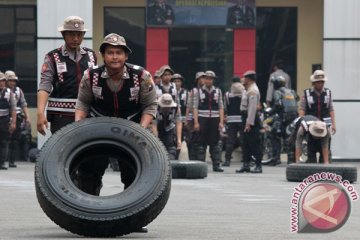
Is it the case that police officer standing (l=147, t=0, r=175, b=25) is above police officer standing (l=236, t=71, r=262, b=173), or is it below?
above

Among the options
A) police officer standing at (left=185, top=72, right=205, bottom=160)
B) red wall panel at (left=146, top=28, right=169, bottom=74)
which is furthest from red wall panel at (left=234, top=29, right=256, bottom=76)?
police officer standing at (left=185, top=72, right=205, bottom=160)

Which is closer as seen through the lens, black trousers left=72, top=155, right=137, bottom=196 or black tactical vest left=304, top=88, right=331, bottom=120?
black trousers left=72, top=155, right=137, bottom=196

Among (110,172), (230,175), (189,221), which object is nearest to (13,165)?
(110,172)

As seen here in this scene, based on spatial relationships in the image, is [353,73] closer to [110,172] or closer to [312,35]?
[312,35]

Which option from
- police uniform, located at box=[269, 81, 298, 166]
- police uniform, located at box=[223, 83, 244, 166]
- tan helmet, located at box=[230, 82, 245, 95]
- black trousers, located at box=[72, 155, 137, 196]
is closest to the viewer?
black trousers, located at box=[72, 155, 137, 196]

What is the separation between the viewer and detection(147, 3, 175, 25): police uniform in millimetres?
30281

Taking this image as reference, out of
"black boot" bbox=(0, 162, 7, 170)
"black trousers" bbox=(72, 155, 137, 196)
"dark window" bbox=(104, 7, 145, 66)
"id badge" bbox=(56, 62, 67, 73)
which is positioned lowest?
"black boot" bbox=(0, 162, 7, 170)

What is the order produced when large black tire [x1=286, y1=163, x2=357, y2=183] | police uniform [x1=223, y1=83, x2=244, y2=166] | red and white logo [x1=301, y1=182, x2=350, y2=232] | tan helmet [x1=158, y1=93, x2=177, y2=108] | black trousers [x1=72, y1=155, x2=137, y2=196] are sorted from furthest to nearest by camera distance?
1. police uniform [x1=223, y1=83, x2=244, y2=166]
2. tan helmet [x1=158, y1=93, x2=177, y2=108]
3. large black tire [x1=286, y1=163, x2=357, y2=183]
4. black trousers [x1=72, y1=155, x2=137, y2=196]
5. red and white logo [x1=301, y1=182, x2=350, y2=232]

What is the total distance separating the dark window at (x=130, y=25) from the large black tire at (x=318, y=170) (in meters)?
10.7

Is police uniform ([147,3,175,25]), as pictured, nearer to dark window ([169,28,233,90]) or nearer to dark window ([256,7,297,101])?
dark window ([169,28,233,90])

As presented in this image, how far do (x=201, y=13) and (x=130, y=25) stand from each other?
1692 mm

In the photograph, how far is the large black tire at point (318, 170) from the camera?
66.2 feet

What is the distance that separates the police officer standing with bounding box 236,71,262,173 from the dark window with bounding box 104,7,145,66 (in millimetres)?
6985

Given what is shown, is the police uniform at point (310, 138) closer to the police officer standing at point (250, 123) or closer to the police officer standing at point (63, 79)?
the police officer standing at point (250, 123)
